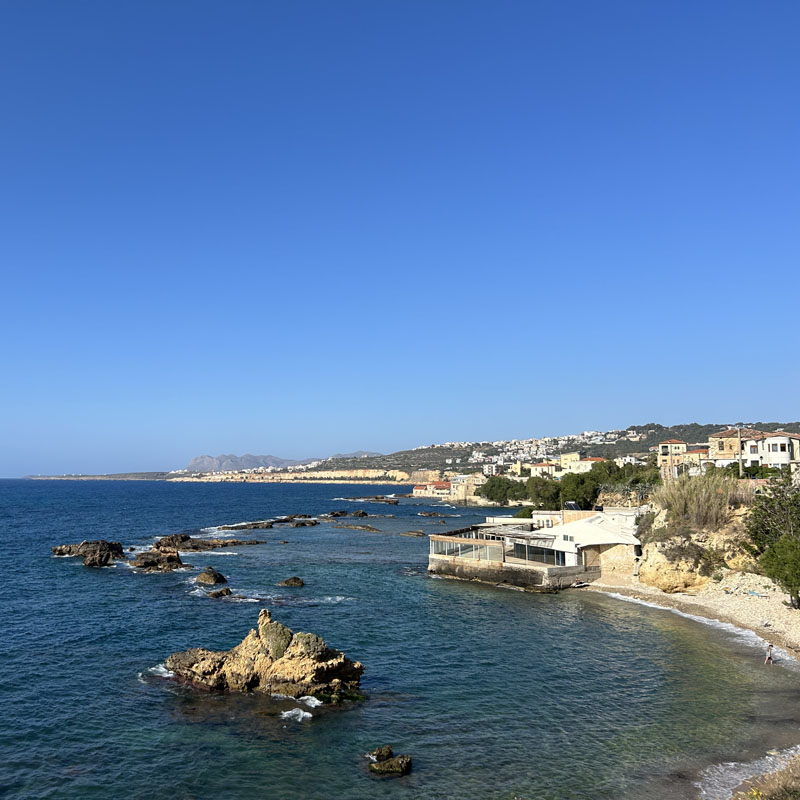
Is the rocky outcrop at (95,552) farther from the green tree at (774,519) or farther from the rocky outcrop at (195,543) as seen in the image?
the green tree at (774,519)

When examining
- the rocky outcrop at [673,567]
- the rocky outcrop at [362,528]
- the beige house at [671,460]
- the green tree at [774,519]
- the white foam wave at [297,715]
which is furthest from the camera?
the rocky outcrop at [362,528]

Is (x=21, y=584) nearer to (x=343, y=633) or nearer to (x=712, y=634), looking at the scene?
(x=343, y=633)

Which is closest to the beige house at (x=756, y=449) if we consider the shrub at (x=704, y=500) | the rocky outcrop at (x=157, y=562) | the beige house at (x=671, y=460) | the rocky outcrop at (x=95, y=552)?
the beige house at (x=671, y=460)

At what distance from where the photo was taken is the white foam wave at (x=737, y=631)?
95.4 feet

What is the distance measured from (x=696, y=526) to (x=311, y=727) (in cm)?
3579

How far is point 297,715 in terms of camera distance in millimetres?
23781

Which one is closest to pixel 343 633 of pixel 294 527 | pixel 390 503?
pixel 294 527

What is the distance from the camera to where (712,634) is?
34.1 m

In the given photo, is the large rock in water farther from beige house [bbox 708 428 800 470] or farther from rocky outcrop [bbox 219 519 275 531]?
rocky outcrop [bbox 219 519 275 531]

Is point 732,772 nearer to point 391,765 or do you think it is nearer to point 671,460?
point 391,765

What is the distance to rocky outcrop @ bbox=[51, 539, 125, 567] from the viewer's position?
2379 inches

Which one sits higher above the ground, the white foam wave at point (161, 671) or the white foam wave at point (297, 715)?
the white foam wave at point (297, 715)

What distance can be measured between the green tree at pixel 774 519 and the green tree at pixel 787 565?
4.48 meters

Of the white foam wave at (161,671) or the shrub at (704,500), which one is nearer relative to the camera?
the white foam wave at (161,671)
